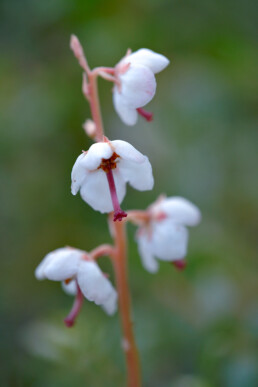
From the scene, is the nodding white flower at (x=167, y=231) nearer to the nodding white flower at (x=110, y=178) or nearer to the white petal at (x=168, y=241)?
the white petal at (x=168, y=241)

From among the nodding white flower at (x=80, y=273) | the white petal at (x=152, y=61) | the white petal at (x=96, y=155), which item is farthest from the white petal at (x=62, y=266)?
the white petal at (x=152, y=61)

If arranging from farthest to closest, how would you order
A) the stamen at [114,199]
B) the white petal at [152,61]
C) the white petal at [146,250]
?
the white petal at [146,250]
the white petal at [152,61]
the stamen at [114,199]

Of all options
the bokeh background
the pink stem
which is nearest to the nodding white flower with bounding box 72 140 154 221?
the pink stem

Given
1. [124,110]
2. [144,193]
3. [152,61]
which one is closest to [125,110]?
[124,110]

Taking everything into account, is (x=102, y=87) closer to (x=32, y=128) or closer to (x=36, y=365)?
(x=32, y=128)

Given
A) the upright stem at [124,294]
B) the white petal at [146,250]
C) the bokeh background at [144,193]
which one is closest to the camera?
the upright stem at [124,294]
